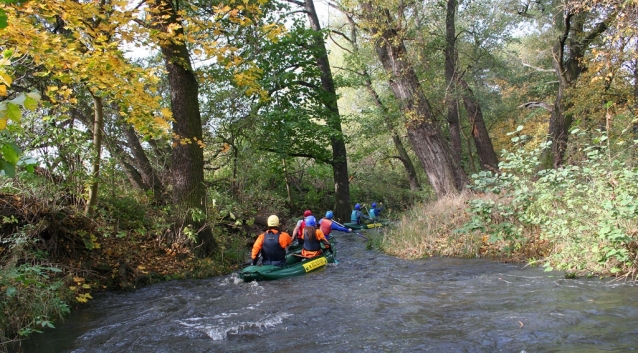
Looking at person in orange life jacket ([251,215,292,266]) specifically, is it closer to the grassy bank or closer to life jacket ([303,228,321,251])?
life jacket ([303,228,321,251])

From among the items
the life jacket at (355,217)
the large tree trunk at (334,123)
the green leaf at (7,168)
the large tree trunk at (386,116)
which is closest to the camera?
the green leaf at (7,168)

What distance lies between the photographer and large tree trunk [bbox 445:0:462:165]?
50.7ft

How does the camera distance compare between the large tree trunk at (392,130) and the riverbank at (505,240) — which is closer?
the riverbank at (505,240)

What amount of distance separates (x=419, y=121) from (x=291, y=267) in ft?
18.9

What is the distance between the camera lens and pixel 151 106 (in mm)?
5539

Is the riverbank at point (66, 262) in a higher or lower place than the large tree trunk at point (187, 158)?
lower

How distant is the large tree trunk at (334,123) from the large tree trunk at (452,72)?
14.8ft

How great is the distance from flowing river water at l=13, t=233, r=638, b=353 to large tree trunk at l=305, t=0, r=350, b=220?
10980mm

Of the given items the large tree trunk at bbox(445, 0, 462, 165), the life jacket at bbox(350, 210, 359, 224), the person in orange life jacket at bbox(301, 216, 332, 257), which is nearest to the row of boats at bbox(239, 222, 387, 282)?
the person in orange life jacket at bbox(301, 216, 332, 257)

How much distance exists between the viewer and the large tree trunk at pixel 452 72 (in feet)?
50.7

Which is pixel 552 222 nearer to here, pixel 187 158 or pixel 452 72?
pixel 187 158

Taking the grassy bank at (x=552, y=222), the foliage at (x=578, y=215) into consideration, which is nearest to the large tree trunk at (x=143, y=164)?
the grassy bank at (x=552, y=222)

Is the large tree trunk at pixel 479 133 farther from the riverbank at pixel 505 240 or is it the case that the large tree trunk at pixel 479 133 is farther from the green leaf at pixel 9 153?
the green leaf at pixel 9 153

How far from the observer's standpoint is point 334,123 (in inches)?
719
